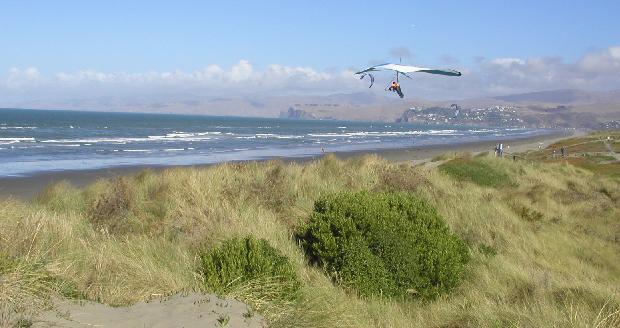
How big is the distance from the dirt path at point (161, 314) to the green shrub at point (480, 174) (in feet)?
51.4

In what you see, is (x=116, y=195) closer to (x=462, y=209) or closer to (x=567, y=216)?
(x=462, y=209)

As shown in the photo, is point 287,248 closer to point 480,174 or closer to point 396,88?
point 396,88

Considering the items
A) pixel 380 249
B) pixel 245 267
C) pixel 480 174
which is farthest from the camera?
pixel 480 174

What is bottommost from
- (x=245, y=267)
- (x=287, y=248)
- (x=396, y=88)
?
(x=287, y=248)

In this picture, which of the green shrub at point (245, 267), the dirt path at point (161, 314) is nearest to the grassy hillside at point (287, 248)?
the green shrub at point (245, 267)

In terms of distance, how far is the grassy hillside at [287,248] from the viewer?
6137 mm

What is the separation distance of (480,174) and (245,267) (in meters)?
15.7

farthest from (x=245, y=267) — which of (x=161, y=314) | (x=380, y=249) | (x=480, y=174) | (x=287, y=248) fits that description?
(x=480, y=174)

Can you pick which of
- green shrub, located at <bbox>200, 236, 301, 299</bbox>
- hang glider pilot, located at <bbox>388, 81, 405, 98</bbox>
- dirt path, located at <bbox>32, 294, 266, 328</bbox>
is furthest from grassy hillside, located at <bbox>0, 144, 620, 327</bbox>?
hang glider pilot, located at <bbox>388, 81, 405, 98</bbox>

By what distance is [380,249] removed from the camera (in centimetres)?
839

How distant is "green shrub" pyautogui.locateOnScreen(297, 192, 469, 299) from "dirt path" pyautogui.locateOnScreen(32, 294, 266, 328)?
2.63 metres

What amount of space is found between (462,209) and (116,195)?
6365mm

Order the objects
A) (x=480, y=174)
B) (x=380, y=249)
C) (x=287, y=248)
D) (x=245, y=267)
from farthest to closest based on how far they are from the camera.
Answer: (x=480, y=174) < (x=287, y=248) < (x=380, y=249) < (x=245, y=267)

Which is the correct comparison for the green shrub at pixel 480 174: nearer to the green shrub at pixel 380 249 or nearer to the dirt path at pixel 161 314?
the green shrub at pixel 380 249
